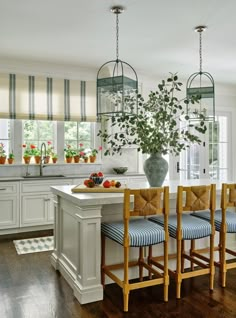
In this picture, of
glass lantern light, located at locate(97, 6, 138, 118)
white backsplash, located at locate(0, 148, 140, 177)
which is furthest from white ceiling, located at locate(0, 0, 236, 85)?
white backsplash, located at locate(0, 148, 140, 177)

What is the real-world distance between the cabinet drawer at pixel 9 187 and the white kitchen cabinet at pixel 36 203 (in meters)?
0.09

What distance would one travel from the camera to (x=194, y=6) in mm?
3266

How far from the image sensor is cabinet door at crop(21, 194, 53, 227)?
4910mm

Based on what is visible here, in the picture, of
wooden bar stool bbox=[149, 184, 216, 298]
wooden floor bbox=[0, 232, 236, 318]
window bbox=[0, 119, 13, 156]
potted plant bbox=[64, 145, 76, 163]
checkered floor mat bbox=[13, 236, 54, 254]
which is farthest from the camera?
potted plant bbox=[64, 145, 76, 163]

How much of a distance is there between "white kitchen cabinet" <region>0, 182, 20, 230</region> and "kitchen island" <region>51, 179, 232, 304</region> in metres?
1.76

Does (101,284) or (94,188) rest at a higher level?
(94,188)

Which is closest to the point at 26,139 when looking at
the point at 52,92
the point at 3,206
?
the point at 52,92

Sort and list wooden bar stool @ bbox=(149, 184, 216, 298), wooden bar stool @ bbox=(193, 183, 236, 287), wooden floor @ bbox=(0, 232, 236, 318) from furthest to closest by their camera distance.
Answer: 1. wooden bar stool @ bbox=(193, 183, 236, 287)
2. wooden bar stool @ bbox=(149, 184, 216, 298)
3. wooden floor @ bbox=(0, 232, 236, 318)

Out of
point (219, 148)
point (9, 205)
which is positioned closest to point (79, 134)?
point (9, 205)

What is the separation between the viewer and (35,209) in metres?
4.98

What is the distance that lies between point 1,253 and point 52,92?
2752 millimetres

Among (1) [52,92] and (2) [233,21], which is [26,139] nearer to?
(1) [52,92]

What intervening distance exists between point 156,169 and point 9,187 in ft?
8.26

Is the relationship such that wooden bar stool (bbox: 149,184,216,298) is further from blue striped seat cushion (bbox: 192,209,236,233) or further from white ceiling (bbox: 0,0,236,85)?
white ceiling (bbox: 0,0,236,85)
